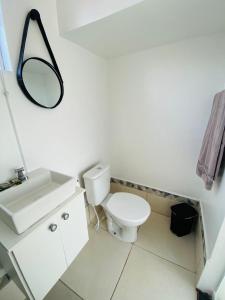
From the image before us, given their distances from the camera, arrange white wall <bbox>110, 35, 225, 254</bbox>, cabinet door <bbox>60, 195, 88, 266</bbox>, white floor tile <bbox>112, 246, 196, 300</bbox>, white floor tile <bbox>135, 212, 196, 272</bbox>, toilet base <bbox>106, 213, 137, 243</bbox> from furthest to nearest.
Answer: toilet base <bbox>106, 213, 137, 243</bbox>
white floor tile <bbox>135, 212, 196, 272</bbox>
white wall <bbox>110, 35, 225, 254</bbox>
white floor tile <bbox>112, 246, 196, 300</bbox>
cabinet door <bbox>60, 195, 88, 266</bbox>

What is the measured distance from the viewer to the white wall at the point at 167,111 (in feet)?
4.18

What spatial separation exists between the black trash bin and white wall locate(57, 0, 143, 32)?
6.26 ft

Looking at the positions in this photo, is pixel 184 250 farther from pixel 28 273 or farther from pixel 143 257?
pixel 28 273

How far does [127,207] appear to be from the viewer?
4.87 feet

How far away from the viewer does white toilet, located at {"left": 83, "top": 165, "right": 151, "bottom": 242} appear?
54.1 inches

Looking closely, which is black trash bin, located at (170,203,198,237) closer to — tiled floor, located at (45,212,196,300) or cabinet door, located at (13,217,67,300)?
tiled floor, located at (45,212,196,300)

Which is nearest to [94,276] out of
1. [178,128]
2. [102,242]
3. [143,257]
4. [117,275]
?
[117,275]

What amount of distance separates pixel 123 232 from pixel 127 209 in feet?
1.12

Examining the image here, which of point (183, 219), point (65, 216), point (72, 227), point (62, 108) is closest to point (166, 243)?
point (183, 219)

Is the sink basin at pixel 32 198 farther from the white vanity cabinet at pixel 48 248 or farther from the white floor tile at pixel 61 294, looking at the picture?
the white floor tile at pixel 61 294

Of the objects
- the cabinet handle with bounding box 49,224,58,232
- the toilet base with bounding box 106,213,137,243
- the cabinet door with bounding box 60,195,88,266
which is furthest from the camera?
the toilet base with bounding box 106,213,137,243

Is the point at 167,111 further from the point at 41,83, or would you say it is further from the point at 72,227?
the point at 72,227

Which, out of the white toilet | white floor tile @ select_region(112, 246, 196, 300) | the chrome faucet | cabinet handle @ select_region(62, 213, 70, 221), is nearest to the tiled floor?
white floor tile @ select_region(112, 246, 196, 300)

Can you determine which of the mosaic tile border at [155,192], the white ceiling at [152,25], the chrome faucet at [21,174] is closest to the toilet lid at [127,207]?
the mosaic tile border at [155,192]
